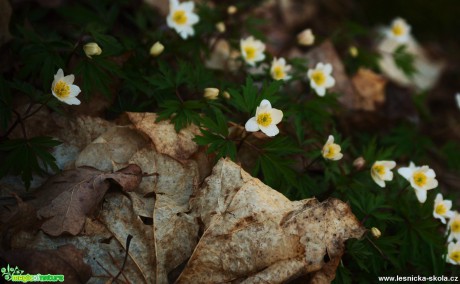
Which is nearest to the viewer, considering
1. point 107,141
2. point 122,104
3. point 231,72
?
point 107,141

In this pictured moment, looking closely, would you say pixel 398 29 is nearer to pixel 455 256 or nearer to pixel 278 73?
pixel 278 73

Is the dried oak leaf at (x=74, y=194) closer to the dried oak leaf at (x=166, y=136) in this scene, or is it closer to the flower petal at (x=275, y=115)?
the dried oak leaf at (x=166, y=136)

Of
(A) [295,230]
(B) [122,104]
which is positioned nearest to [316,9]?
(B) [122,104]

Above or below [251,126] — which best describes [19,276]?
below

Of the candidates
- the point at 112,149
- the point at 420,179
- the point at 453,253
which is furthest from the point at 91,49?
the point at 453,253

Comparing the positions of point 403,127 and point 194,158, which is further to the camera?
point 403,127

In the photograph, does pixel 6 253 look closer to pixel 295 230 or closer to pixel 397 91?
pixel 295 230

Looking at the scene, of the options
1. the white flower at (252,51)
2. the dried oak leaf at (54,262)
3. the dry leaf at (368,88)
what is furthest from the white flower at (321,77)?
the dried oak leaf at (54,262)

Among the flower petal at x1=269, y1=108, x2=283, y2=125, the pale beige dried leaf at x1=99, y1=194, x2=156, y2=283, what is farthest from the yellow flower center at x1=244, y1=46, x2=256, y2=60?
the pale beige dried leaf at x1=99, y1=194, x2=156, y2=283
